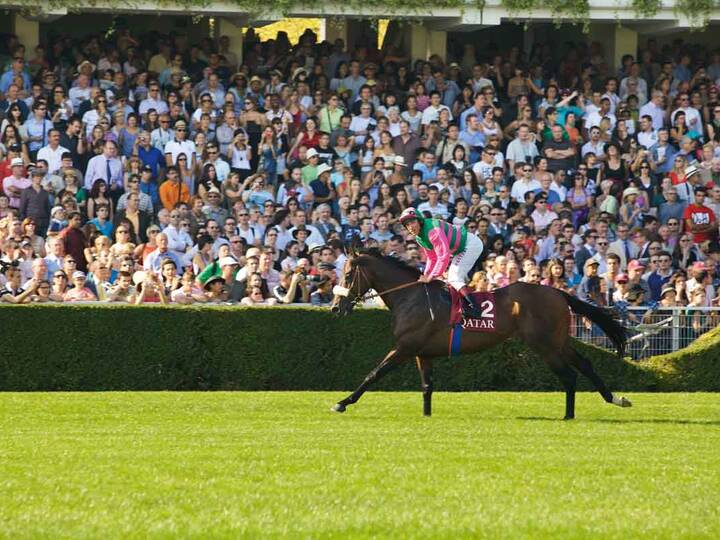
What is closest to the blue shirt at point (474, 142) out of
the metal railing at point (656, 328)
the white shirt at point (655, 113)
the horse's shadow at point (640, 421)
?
the white shirt at point (655, 113)

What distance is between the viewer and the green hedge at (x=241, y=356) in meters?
17.2

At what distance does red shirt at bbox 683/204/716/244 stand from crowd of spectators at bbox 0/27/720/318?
0.03m

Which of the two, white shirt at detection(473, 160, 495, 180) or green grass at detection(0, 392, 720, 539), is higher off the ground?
white shirt at detection(473, 160, 495, 180)

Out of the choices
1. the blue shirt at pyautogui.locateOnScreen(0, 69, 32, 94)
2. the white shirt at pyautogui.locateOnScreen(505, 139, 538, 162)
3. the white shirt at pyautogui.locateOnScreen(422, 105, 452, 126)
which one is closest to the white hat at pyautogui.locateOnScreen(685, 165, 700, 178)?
the white shirt at pyautogui.locateOnScreen(505, 139, 538, 162)

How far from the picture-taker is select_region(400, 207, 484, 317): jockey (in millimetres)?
14594

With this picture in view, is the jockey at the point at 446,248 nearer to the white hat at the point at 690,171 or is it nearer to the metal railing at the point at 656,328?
the metal railing at the point at 656,328

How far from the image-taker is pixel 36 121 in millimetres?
21266

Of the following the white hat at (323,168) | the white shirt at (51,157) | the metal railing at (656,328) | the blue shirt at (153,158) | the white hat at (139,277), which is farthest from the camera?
the white hat at (323,168)

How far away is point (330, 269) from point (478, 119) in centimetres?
523

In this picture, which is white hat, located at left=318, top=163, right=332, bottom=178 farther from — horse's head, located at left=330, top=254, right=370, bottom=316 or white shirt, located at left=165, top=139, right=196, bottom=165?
horse's head, located at left=330, top=254, right=370, bottom=316

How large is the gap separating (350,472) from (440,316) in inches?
190

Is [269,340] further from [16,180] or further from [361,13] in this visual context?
[361,13]

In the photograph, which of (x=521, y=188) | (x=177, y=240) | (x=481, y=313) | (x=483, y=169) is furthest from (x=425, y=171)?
(x=481, y=313)

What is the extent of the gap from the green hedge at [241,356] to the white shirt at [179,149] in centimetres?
426
